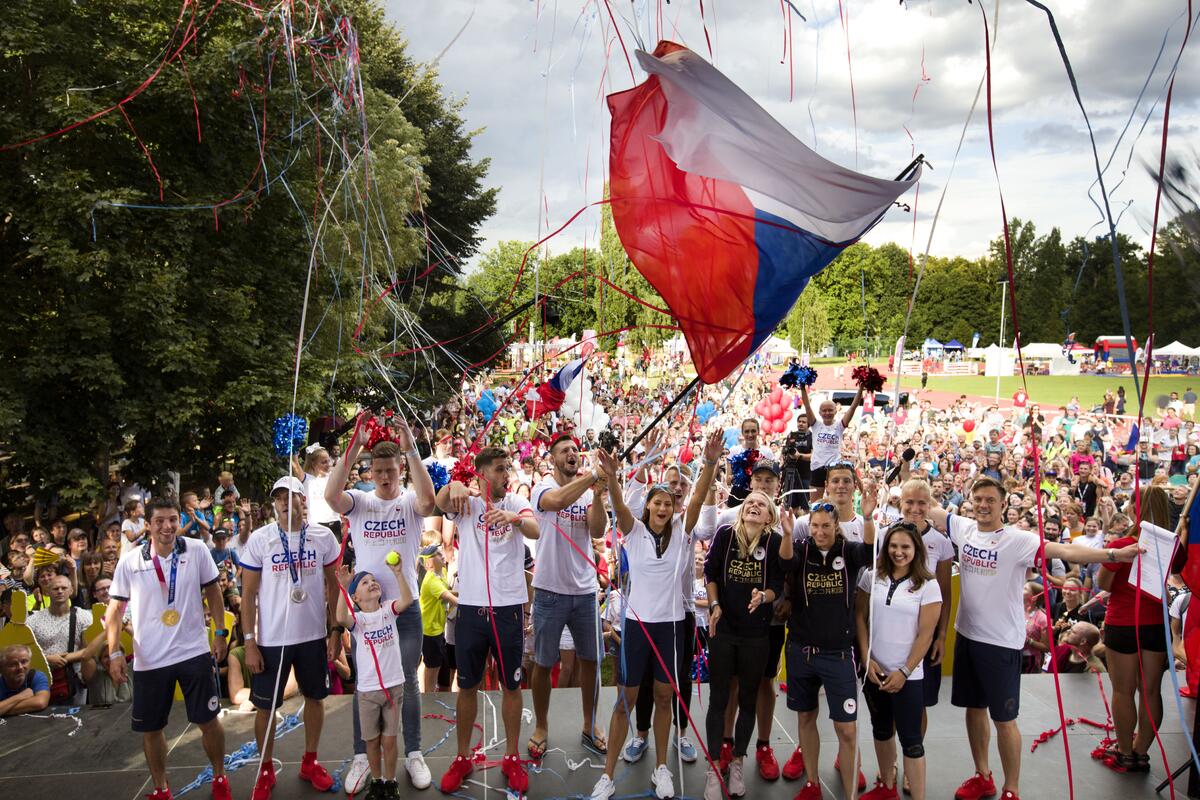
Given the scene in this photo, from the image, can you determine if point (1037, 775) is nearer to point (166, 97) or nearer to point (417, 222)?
point (166, 97)

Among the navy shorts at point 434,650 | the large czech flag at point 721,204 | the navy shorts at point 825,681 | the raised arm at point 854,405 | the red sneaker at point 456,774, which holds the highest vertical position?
the large czech flag at point 721,204

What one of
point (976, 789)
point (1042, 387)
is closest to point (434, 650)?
point (976, 789)

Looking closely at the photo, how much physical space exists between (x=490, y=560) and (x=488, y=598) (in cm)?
20

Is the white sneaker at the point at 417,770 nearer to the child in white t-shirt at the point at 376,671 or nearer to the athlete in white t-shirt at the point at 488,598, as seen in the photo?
the athlete in white t-shirt at the point at 488,598

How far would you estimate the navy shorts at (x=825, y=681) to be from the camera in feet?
12.5

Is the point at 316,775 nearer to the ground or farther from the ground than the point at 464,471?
nearer to the ground

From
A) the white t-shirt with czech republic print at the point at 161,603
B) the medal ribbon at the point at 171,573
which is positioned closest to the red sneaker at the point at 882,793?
the white t-shirt with czech republic print at the point at 161,603

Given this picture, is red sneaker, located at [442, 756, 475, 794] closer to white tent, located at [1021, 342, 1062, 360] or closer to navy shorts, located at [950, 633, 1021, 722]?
navy shorts, located at [950, 633, 1021, 722]

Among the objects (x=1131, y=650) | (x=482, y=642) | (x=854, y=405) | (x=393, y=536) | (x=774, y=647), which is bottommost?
(x=1131, y=650)

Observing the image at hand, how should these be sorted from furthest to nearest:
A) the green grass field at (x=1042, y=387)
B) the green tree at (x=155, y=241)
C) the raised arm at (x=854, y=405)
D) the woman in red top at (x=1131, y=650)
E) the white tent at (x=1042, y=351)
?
the white tent at (x=1042, y=351), the green grass field at (x=1042, y=387), the green tree at (x=155, y=241), the raised arm at (x=854, y=405), the woman in red top at (x=1131, y=650)

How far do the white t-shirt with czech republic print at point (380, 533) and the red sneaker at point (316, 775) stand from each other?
962 millimetres

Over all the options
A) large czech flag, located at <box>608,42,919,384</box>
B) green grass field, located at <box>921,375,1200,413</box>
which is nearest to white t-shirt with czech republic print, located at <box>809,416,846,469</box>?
large czech flag, located at <box>608,42,919,384</box>

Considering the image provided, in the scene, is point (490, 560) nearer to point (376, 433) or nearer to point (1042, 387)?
point (376, 433)

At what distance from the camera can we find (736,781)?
411 cm
